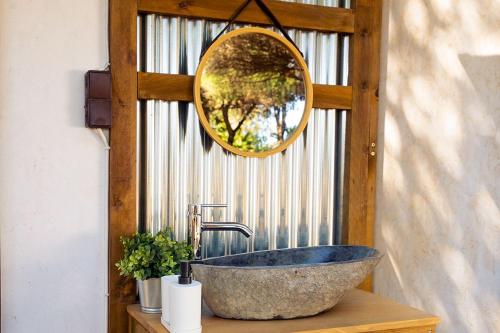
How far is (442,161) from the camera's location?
9.39 feet

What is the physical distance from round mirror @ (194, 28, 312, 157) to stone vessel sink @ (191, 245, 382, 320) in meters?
0.65

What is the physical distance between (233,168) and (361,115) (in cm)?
69

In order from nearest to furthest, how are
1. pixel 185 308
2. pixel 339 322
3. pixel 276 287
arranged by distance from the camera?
pixel 185 308, pixel 276 287, pixel 339 322

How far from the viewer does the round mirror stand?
8.68 ft

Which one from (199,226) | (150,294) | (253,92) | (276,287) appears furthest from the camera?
(253,92)

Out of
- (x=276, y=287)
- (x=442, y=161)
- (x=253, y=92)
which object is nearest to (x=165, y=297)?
(x=276, y=287)

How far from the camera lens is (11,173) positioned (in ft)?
7.80

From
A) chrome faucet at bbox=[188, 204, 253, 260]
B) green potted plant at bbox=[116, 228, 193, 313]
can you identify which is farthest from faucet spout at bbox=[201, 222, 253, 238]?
green potted plant at bbox=[116, 228, 193, 313]

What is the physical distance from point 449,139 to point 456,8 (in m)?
0.59

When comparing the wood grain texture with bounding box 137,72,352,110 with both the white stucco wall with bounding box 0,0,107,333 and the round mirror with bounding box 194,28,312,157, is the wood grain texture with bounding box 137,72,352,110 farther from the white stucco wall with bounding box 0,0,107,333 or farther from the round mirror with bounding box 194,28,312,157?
the white stucco wall with bounding box 0,0,107,333

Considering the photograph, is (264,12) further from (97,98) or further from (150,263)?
(150,263)

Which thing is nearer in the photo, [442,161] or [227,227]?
[227,227]

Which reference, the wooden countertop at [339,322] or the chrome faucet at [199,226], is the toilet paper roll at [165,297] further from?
the chrome faucet at [199,226]

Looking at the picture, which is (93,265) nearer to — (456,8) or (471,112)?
(471,112)
